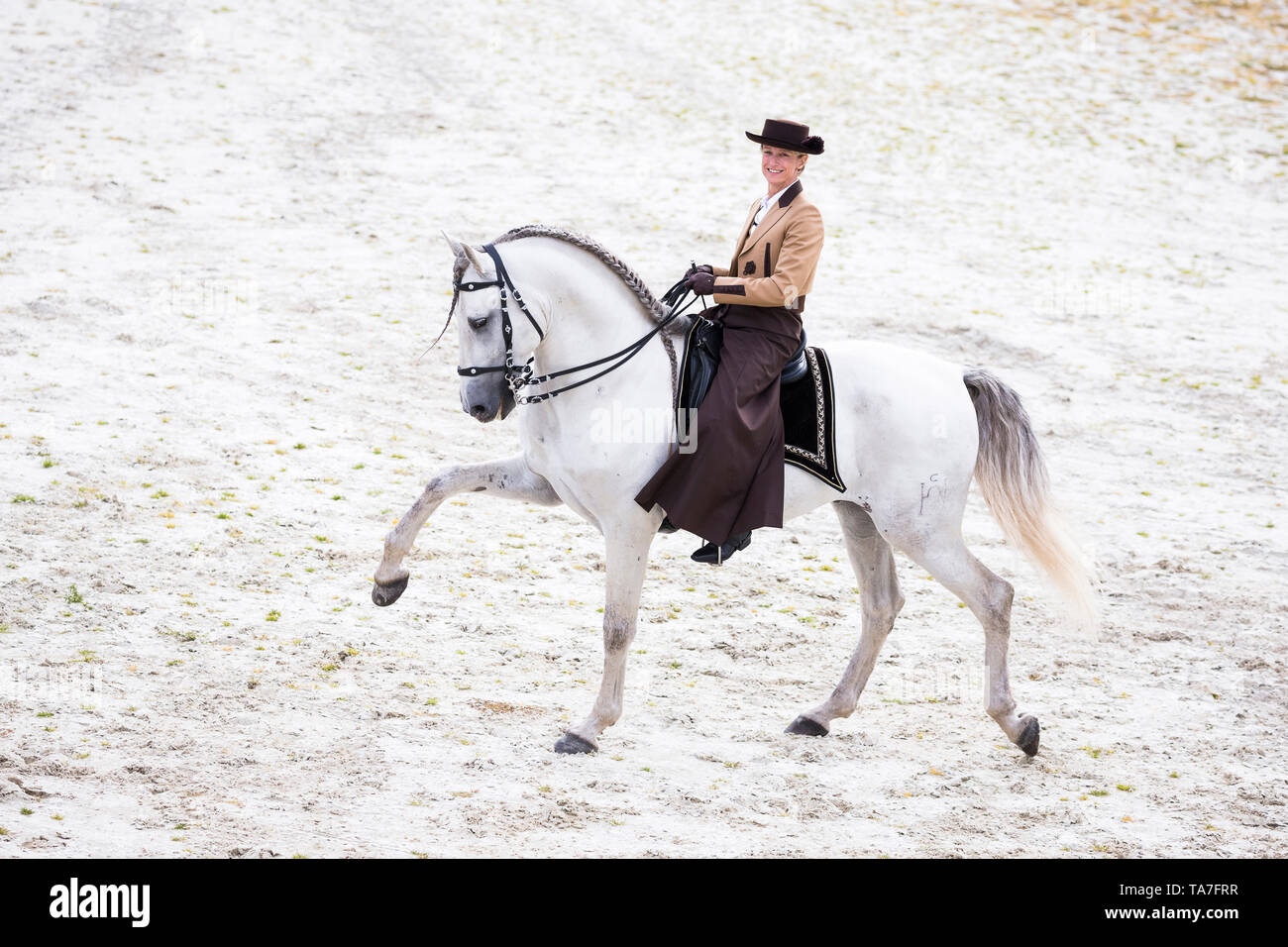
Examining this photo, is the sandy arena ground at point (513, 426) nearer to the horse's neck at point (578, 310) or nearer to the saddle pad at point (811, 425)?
the saddle pad at point (811, 425)

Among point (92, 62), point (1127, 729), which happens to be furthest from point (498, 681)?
point (92, 62)

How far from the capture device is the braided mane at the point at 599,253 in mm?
6668

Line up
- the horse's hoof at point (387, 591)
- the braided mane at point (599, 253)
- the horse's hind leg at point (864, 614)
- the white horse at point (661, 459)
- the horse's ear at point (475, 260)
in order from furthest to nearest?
the horse's hind leg at point (864, 614), the horse's hoof at point (387, 591), the braided mane at point (599, 253), the white horse at point (661, 459), the horse's ear at point (475, 260)

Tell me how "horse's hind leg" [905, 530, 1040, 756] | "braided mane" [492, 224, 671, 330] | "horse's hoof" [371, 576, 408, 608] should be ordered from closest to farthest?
"braided mane" [492, 224, 671, 330] < "horse's hoof" [371, 576, 408, 608] < "horse's hind leg" [905, 530, 1040, 756]

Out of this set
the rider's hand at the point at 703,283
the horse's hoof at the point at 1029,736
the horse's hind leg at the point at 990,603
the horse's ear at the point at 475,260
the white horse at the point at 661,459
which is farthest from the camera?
the horse's hoof at the point at 1029,736

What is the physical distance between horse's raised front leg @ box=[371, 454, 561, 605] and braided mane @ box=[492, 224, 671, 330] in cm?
106

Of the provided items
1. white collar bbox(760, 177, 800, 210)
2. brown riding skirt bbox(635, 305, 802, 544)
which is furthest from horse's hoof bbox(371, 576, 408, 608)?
white collar bbox(760, 177, 800, 210)

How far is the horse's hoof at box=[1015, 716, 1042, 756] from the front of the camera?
7461 mm

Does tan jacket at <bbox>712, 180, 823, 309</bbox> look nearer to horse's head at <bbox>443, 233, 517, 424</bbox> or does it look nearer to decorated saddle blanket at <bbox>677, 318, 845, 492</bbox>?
decorated saddle blanket at <bbox>677, 318, 845, 492</bbox>

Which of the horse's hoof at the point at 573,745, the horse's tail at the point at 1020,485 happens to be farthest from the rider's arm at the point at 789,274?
the horse's hoof at the point at 573,745

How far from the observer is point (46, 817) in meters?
5.98

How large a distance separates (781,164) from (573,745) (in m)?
3.27

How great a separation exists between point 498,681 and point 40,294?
799cm

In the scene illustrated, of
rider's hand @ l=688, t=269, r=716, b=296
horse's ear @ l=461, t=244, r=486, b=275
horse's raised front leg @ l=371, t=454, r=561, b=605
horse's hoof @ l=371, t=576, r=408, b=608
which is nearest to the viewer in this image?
horse's ear @ l=461, t=244, r=486, b=275
